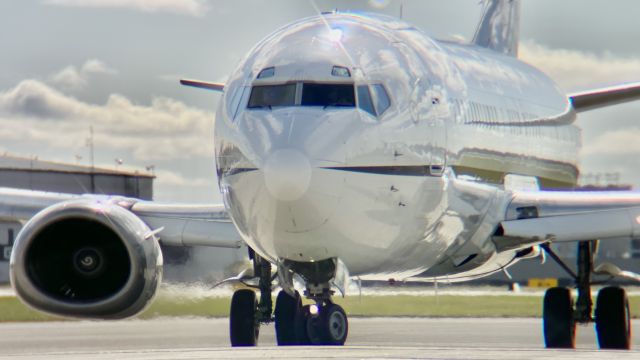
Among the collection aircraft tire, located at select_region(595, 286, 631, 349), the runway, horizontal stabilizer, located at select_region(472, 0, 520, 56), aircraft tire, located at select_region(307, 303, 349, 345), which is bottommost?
the runway

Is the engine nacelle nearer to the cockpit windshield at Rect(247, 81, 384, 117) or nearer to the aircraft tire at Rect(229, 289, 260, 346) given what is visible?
the aircraft tire at Rect(229, 289, 260, 346)

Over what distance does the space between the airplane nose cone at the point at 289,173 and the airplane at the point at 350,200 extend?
0.05 feet

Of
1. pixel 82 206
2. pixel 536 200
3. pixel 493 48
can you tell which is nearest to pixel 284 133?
pixel 82 206

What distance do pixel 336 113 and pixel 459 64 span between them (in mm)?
4224

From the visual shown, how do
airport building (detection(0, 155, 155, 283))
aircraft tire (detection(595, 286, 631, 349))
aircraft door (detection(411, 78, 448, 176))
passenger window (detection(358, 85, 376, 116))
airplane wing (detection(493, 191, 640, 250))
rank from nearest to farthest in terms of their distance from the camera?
1. passenger window (detection(358, 85, 376, 116))
2. aircraft door (detection(411, 78, 448, 176))
3. airplane wing (detection(493, 191, 640, 250))
4. aircraft tire (detection(595, 286, 631, 349))
5. airport building (detection(0, 155, 155, 283))

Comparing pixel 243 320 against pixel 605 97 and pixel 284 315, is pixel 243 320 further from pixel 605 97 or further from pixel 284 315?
pixel 605 97

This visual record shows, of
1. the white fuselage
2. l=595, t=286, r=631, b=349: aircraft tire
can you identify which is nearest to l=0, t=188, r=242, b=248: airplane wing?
the white fuselage

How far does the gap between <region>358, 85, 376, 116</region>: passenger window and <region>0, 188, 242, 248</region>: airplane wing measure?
3.92m

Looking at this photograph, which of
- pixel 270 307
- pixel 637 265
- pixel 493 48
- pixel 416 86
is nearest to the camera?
pixel 416 86

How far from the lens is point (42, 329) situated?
2784cm

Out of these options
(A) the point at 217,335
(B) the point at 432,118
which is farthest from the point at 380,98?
(A) the point at 217,335

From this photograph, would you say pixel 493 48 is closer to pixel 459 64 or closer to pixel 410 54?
pixel 459 64

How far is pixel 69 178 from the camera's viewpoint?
69188mm

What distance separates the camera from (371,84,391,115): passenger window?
1385cm
